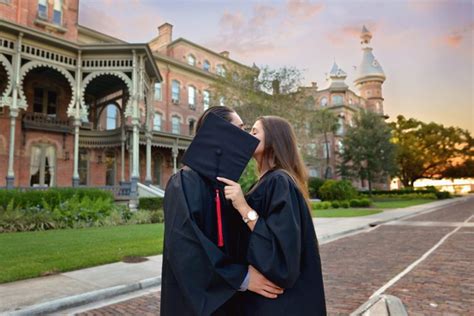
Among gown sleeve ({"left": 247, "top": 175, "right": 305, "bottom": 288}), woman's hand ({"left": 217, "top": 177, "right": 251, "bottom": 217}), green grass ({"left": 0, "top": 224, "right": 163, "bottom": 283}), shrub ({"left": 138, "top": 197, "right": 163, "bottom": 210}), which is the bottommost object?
green grass ({"left": 0, "top": 224, "right": 163, "bottom": 283})

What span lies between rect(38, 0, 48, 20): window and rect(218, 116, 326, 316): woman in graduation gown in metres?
24.6

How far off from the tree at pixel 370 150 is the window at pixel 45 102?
3448cm

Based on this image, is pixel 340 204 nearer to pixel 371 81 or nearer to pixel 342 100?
pixel 342 100

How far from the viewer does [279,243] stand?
75.1 inches

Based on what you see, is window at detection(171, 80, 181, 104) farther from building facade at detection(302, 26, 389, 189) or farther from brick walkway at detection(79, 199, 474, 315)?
brick walkway at detection(79, 199, 474, 315)

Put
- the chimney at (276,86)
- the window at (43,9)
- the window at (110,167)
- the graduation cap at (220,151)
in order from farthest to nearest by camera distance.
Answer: the chimney at (276,86), the window at (110,167), the window at (43,9), the graduation cap at (220,151)

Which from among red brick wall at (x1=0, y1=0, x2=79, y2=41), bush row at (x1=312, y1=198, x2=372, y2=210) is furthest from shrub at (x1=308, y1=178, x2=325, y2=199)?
red brick wall at (x1=0, y1=0, x2=79, y2=41)

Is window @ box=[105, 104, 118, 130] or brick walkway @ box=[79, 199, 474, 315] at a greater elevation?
window @ box=[105, 104, 118, 130]

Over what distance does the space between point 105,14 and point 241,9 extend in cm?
1069

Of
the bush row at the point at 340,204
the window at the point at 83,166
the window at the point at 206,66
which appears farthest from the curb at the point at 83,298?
the window at the point at 206,66

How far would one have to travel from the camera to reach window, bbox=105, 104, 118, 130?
2769cm

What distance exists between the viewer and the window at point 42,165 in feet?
71.8

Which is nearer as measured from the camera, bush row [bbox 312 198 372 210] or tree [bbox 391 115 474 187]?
bush row [bbox 312 198 372 210]

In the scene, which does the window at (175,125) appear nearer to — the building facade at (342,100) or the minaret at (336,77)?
the building facade at (342,100)
